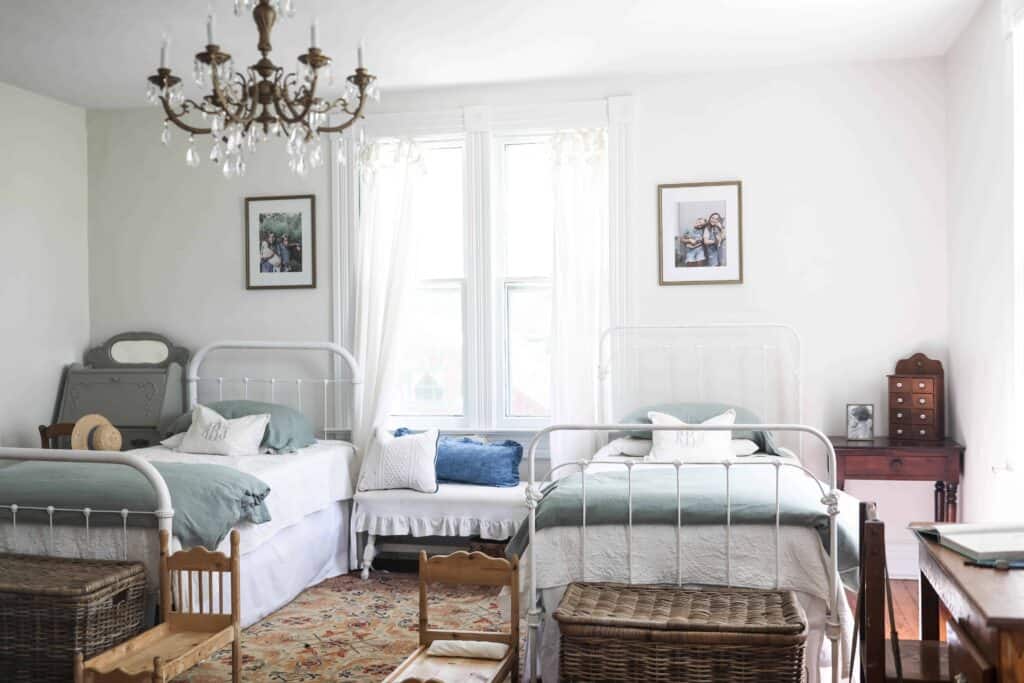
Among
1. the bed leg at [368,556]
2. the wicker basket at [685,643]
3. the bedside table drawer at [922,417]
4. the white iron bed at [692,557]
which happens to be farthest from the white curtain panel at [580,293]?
the wicker basket at [685,643]

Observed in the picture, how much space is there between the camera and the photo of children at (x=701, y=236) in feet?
17.2

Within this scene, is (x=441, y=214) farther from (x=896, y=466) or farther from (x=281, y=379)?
(x=896, y=466)

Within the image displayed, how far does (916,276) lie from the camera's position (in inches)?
199

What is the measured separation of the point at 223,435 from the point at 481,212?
189 cm

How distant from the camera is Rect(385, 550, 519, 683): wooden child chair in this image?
9.62 feet

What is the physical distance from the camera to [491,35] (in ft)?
15.2

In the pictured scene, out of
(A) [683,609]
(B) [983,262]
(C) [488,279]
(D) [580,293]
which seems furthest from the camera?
(C) [488,279]

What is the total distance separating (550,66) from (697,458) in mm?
2251

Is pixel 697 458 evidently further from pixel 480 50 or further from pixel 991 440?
pixel 480 50

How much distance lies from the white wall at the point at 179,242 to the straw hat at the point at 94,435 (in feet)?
3.06

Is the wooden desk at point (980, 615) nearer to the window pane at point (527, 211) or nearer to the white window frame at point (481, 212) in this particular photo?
the white window frame at point (481, 212)

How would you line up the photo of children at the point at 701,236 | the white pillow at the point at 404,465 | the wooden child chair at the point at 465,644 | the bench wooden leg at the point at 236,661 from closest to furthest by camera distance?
the wooden child chair at the point at 465,644 < the bench wooden leg at the point at 236,661 < the white pillow at the point at 404,465 < the photo of children at the point at 701,236

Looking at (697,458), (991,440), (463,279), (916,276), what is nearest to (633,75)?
(463,279)

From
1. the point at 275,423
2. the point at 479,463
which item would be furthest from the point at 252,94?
the point at 479,463
